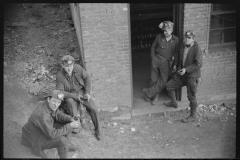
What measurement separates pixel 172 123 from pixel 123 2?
3080 mm

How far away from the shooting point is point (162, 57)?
23.4 feet

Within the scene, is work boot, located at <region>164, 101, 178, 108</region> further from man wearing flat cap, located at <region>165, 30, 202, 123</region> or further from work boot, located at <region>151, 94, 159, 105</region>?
man wearing flat cap, located at <region>165, 30, 202, 123</region>

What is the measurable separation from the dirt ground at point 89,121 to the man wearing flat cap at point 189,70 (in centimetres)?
62

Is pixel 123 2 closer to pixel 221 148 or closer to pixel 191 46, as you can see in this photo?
pixel 191 46

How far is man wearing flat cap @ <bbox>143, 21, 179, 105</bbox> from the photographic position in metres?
6.89

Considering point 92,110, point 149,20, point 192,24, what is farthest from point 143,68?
point 92,110

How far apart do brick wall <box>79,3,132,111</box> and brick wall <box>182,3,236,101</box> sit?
1503mm

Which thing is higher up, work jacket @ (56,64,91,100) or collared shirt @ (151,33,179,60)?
collared shirt @ (151,33,179,60)

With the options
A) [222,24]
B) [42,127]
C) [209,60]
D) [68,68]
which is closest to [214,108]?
[209,60]

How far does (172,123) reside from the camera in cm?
716

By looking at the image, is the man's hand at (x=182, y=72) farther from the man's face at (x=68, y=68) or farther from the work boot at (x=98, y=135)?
the man's face at (x=68, y=68)

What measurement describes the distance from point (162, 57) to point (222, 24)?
168 cm

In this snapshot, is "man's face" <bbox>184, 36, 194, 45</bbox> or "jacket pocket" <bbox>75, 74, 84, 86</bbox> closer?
"jacket pocket" <bbox>75, 74, 84, 86</bbox>

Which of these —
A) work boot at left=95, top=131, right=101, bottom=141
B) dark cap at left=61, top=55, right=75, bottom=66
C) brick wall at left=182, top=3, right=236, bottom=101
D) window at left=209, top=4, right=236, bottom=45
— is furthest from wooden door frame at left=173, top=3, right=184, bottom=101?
work boot at left=95, top=131, right=101, bottom=141
